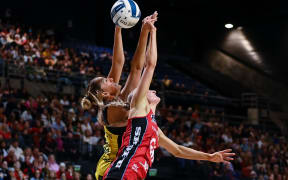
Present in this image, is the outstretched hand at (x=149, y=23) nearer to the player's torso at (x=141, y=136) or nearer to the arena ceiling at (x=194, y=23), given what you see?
the player's torso at (x=141, y=136)

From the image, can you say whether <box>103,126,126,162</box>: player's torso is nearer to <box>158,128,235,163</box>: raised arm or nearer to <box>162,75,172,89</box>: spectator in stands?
<box>158,128,235,163</box>: raised arm

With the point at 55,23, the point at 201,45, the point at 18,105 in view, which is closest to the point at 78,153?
the point at 18,105

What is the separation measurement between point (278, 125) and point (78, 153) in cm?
1103

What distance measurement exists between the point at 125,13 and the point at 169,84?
15.7 meters

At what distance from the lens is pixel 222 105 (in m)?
20.6

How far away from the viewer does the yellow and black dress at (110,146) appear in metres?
4.38

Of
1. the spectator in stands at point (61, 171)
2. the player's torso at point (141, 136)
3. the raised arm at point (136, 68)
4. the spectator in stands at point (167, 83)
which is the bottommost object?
the spectator in stands at point (61, 171)

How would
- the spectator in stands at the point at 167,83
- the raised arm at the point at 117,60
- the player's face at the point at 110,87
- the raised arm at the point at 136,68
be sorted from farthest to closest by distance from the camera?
the spectator in stands at the point at 167,83, the raised arm at the point at 117,60, the raised arm at the point at 136,68, the player's face at the point at 110,87

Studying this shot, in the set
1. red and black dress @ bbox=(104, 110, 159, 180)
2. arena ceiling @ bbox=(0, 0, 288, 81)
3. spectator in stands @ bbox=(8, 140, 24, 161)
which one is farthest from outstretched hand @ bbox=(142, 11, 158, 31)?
arena ceiling @ bbox=(0, 0, 288, 81)

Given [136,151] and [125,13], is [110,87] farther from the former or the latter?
[125,13]

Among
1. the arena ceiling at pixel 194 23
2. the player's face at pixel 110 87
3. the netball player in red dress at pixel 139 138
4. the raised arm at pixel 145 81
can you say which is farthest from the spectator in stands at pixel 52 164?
the arena ceiling at pixel 194 23

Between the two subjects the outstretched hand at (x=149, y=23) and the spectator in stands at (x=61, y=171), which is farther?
the spectator in stands at (x=61, y=171)

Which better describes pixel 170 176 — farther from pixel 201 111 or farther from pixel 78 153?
pixel 201 111

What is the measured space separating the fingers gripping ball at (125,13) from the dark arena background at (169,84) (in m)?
6.27
